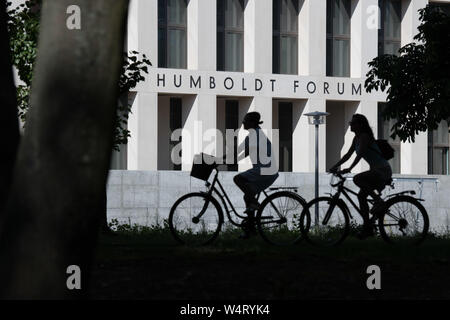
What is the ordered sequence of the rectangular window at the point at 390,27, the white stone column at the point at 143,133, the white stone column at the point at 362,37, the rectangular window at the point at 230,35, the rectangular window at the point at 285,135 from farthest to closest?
the rectangular window at the point at 390,27
the rectangular window at the point at 285,135
the white stone column at the point at 362,37
the rectangular window at the point at 230,35
the white stone column at the point at 143,133

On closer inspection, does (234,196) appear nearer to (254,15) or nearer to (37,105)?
(254,15)

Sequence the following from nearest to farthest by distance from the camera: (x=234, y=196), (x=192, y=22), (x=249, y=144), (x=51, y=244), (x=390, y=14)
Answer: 1. (x=51, y=244)
2. (x=249, y=144)
3. (x=234, y=196)
4. (x=192, y=22)
5. (x=390, y=14)

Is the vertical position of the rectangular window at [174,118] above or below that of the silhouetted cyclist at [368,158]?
above

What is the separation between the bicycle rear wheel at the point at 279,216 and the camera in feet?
38.2

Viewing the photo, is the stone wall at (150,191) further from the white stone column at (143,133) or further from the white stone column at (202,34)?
the white stone column at (202,34)

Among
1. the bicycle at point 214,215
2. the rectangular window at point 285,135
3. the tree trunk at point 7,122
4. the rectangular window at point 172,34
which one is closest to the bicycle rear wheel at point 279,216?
the bicycle at point 214,215

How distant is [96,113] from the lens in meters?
4.75

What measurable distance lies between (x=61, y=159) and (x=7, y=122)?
3.37 ft

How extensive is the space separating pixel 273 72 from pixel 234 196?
12170 mm

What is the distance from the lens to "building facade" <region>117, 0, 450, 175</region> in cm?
3569

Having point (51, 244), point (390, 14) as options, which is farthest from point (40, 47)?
point (390, 14)

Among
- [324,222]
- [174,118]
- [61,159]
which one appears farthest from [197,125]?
[61,159]

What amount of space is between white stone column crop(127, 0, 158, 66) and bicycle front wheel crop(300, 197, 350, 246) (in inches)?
939

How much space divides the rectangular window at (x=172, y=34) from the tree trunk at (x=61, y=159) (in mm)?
31619
